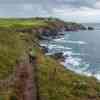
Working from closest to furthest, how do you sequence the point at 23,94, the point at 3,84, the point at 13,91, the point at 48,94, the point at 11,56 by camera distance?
the point at 23,94 < the point at 13,91 < the point at 3,84 < the point at 48,94 < the point at 11,56

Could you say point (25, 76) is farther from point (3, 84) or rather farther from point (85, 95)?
point (85, 95)

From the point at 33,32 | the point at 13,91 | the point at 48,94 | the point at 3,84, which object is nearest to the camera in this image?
the point at 13,91

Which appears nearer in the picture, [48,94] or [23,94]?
[23,94]

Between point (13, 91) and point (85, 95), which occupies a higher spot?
point (13, 91)

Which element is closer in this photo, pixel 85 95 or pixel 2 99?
pixel 2 99

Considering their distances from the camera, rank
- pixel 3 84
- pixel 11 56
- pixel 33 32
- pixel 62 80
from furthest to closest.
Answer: pixel 33 32, pixel 11 56, pixel 62 80, pixel 3 84

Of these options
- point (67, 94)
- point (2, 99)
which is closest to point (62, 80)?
point (67, 94)

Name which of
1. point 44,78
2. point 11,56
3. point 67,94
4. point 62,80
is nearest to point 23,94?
point 67,94

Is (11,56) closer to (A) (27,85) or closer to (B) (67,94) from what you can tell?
(B) (67,94)

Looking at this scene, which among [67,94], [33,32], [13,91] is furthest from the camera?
[33,32]

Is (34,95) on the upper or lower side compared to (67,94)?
upper
